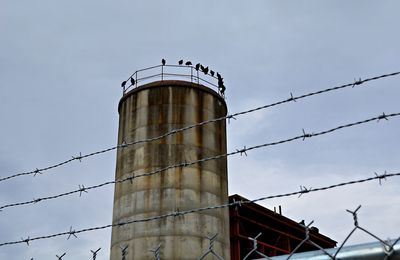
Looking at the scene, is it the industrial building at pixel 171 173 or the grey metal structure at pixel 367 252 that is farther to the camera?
the industrial building at pixel 171 173

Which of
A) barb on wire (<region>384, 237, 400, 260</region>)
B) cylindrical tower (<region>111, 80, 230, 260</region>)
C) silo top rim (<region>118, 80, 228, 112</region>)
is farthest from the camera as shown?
silo top rim (<region>118, 80, 228, 112</region>)

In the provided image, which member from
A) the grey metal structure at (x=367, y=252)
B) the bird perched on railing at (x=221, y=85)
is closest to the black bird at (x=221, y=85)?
the bird perched on railing at (x=221, y=85)

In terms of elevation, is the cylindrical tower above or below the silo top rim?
below

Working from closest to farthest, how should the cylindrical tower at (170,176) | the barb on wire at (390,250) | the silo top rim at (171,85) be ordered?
the barb on wire at (390,250) → the cylindrical tower at (170,176) → the silo top rim at (171,85)

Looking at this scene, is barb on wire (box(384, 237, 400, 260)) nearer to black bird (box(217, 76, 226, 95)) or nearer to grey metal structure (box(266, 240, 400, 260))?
grey metal structure (box(266, 240, 400, 260))

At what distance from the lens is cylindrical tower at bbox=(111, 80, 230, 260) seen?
15.2m

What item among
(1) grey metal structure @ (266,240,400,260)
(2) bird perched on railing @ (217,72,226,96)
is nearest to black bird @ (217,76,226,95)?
(2) bird perched on railing @ (217,72,226,96)

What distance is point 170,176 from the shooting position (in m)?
15.6

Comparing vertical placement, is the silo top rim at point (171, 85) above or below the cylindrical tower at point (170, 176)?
above

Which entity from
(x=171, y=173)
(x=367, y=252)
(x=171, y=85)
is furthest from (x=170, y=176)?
(x=367, y=252)

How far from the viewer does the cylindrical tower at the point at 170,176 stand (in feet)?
49.8

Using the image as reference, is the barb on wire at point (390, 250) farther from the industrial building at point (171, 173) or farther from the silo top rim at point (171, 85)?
the silo top rim at point (171, 85)

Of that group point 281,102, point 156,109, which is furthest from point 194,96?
point 281,102

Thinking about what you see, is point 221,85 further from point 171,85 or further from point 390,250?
point 390,250
